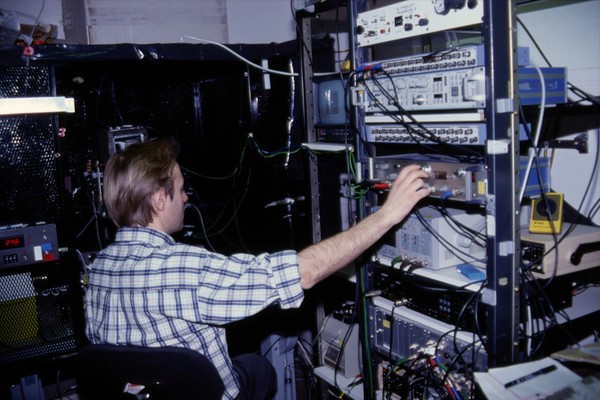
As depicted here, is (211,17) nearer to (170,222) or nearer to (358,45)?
(358,45)

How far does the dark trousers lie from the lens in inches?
71.7

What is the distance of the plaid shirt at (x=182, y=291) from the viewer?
1433mm

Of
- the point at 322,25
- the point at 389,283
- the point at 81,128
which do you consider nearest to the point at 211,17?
the point at 322,25

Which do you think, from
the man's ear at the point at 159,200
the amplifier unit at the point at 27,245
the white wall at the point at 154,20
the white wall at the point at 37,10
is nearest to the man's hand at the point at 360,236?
the man's ear at the point at 159,200

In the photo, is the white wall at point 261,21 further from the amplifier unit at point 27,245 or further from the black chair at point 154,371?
the black chair at point 154,371

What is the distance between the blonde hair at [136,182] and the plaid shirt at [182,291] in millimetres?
141

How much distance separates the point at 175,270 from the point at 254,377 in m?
0.66

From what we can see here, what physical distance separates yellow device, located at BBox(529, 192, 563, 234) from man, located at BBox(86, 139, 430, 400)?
16.8 inches

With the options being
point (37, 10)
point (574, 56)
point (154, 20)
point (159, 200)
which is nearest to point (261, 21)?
point (154, 20)

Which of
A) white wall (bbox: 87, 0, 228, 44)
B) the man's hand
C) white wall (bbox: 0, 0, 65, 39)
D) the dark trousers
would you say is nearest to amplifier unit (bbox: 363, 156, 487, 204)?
the man's hand

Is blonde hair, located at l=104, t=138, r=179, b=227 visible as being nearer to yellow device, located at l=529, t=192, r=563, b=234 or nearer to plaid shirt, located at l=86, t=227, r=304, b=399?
plaid shirt, located at l=86, t=227, r=304, b=399

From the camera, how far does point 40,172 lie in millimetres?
2338

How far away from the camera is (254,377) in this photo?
1.87 meters

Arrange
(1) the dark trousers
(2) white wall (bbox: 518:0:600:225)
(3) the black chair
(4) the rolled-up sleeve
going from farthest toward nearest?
(2) white wall (bbox: 518:0:600:225) → (1) the dark trousers → (4) the rolled-up sleeve → (3) the black chair
